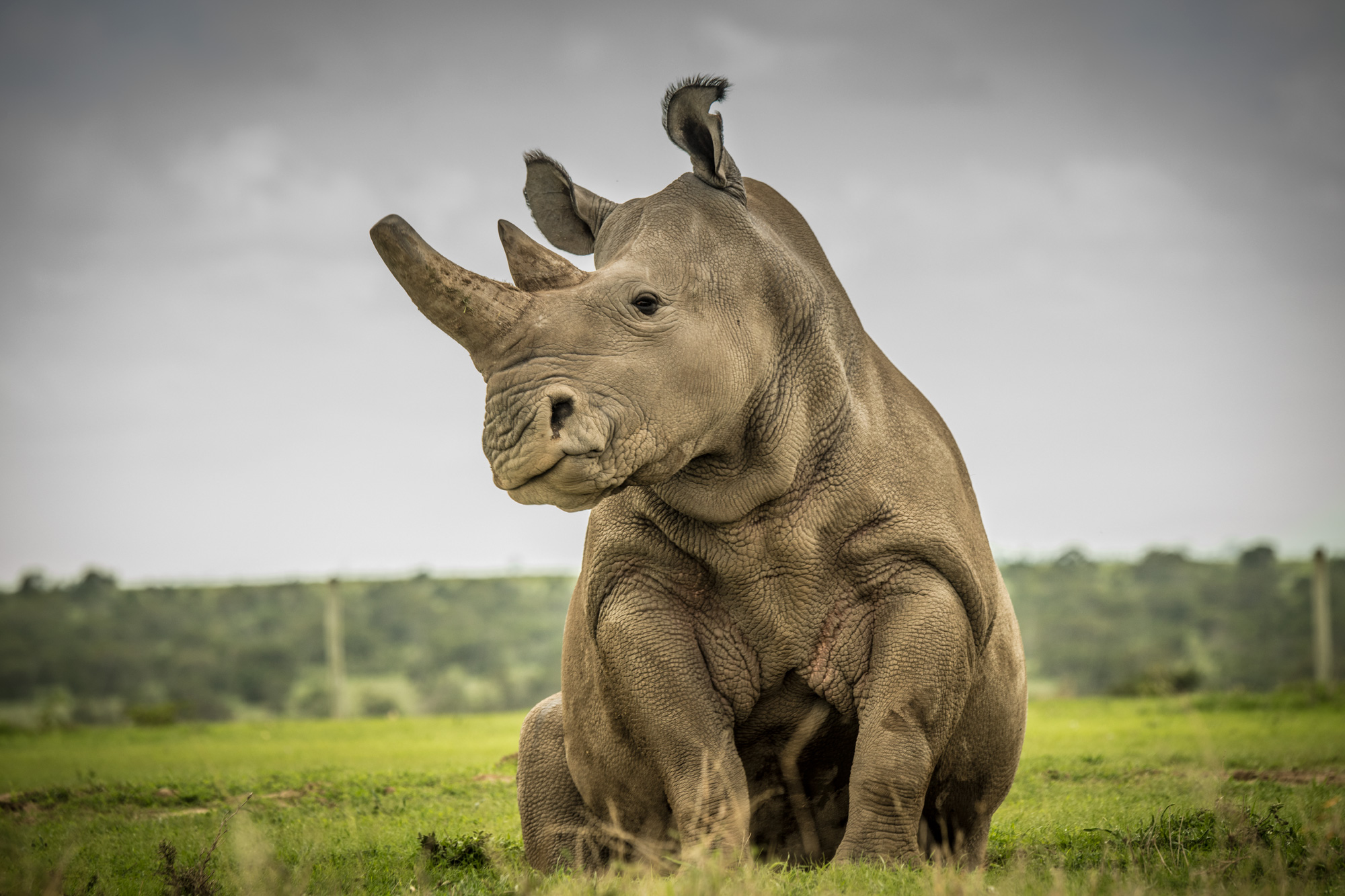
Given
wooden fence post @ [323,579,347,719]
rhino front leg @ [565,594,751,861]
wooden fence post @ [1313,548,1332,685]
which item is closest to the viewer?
rhino front leg @ [565,594,751,861]

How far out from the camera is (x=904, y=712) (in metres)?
3.67

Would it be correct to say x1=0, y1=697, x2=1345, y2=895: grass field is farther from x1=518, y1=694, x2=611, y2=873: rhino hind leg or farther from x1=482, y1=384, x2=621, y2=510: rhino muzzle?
x1=482, y1=384, x2=621, y2=510: rhino muzzle

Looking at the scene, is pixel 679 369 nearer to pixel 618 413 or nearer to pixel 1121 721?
pixel 618 413

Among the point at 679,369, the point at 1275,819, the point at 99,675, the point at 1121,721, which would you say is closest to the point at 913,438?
the point at 679,369

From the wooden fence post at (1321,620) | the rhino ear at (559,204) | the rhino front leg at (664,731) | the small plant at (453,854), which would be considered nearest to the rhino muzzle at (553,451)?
the rhino front leg at (664,731)

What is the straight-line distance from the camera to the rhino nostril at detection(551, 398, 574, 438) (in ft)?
10.4

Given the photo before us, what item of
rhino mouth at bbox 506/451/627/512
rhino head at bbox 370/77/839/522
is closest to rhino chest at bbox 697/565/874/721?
rhino head at bbox 370/77/839/522

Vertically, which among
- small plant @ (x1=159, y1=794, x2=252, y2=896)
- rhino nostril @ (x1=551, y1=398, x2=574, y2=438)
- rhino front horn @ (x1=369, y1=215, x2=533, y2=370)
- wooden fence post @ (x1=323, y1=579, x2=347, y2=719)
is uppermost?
rhino front horn @ (x1=369, y1=215, x2=533, y2=370)

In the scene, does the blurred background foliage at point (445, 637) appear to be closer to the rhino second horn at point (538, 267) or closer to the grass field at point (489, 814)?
the grass field at point (489, 814)

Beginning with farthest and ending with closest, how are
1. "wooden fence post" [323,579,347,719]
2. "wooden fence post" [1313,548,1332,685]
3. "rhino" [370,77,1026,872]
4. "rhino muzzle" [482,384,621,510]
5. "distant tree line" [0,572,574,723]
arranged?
"distant tree line" [0,572,574,723]
"wooden fence post" [323,579,347,719]
"wooden fence post" [1313,548,1332,685]
"rhino" [370,77,1026,872]
"rhino muzzle" [482,384,621,510]

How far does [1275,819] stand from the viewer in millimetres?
3936

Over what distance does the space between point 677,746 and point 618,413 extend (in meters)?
1.24

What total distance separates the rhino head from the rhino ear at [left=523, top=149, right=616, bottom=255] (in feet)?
1.09

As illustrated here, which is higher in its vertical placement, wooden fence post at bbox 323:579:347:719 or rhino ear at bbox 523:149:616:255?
rhino ear at bbox 523:149:616:255
